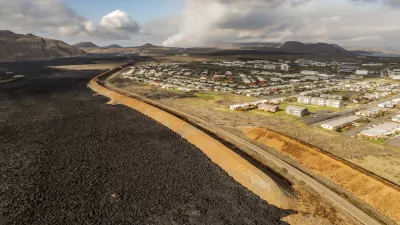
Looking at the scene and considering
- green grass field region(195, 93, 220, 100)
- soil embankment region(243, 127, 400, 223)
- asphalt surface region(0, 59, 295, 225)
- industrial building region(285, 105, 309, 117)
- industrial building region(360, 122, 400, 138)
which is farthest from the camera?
green grass field region(195, 93, 220, 100)

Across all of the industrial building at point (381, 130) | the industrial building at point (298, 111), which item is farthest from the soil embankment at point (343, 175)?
the industrial building at point (298, 111)

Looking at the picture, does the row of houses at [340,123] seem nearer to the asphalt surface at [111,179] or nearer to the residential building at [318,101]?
the residential building at [318,101]

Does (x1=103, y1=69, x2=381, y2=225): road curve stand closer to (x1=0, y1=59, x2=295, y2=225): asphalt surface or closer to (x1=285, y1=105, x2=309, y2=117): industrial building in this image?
(x1=0, y1=59, x2=295, y2=225): asphalt surface

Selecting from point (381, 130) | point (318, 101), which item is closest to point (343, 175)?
point (381, 130)

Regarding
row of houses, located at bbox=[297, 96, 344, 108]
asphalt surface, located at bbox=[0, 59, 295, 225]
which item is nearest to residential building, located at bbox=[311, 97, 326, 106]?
row of houses, located at bbox=[297, 96, 344, 108]

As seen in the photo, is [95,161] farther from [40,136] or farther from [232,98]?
[232,98]

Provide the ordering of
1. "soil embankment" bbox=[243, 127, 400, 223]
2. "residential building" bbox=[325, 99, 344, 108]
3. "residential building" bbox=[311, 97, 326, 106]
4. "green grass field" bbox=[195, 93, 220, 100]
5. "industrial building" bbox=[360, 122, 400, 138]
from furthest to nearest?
1. "green grass field" bbox=[195, 93, 220, 100]
2. "residential building" bbox=[311, 97, 326, 106]
3. "residential building" bbox=[325, 99, 344, 108]
4. "industrial building" bbox=[360, 122, 400, 138]
5. "soil embankment" bbox=[243, 127, 400, 223]

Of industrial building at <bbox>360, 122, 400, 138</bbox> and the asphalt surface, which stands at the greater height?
industrial building at <bbox>360, 122, 400, 138</bbox>
